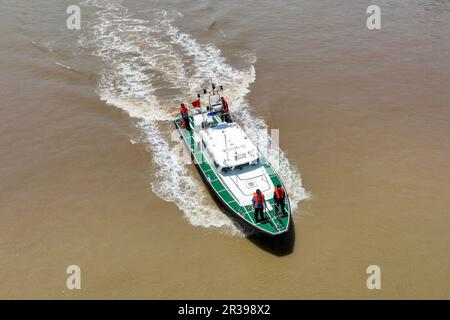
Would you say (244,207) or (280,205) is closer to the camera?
(280,205)

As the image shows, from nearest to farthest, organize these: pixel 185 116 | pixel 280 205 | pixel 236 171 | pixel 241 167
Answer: pixel 280 205
pixel 236 171
pixel 241 167
pixel 185 116

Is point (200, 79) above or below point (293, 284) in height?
above

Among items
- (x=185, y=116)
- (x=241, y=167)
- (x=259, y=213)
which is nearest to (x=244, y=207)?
(x=259, y=213)

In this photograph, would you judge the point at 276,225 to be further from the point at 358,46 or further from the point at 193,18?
the point at 193,18


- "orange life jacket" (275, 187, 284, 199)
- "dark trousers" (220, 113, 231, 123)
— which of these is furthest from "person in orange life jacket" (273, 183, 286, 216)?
"dark trousers" (220, 113, 231, 123)

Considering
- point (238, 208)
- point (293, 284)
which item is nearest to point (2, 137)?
point (238, 208)

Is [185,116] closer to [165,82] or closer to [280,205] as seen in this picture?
[165,82]
